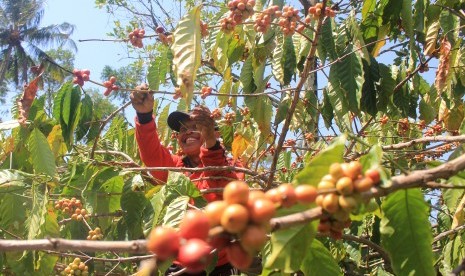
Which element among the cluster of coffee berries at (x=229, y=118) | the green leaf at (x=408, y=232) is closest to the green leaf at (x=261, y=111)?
the cluster of coffee berries at (x=229, y=118)

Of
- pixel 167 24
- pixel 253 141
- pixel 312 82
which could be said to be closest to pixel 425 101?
pixel 312 82

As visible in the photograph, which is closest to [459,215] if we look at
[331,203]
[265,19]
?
[265,19]

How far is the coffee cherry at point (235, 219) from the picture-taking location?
619 mm

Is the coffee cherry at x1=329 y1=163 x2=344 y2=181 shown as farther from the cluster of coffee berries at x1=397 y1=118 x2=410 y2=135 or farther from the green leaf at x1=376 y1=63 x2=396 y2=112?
the cluster of coffee berries at x1=397 y1=118 x2=410 y2=135

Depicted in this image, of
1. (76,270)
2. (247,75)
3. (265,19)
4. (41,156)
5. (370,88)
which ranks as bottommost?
(76,270)

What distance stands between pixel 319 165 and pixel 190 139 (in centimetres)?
248

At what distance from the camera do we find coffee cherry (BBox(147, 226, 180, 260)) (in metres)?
0.61

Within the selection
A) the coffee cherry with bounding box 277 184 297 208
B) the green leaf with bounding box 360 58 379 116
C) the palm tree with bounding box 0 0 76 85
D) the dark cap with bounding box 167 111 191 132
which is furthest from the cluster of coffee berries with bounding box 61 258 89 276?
the palm tree with bounding box 0 0 76 85

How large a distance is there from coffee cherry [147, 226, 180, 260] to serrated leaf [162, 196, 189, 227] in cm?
118

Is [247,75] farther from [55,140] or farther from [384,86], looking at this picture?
[55,140]

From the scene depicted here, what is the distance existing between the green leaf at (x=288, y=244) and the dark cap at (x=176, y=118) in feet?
8.02

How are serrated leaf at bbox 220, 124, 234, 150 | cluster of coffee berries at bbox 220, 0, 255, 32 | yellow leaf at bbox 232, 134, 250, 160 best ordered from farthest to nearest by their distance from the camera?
1. serrated leaf at bbox 220, 124, 234, 150
2. yellow leaf at bbox 232, 134, 250, 160
3. cluster of coffee berries at bbox 220, 0, 255, 32

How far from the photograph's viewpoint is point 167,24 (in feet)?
25.0

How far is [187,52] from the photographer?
164 cm
